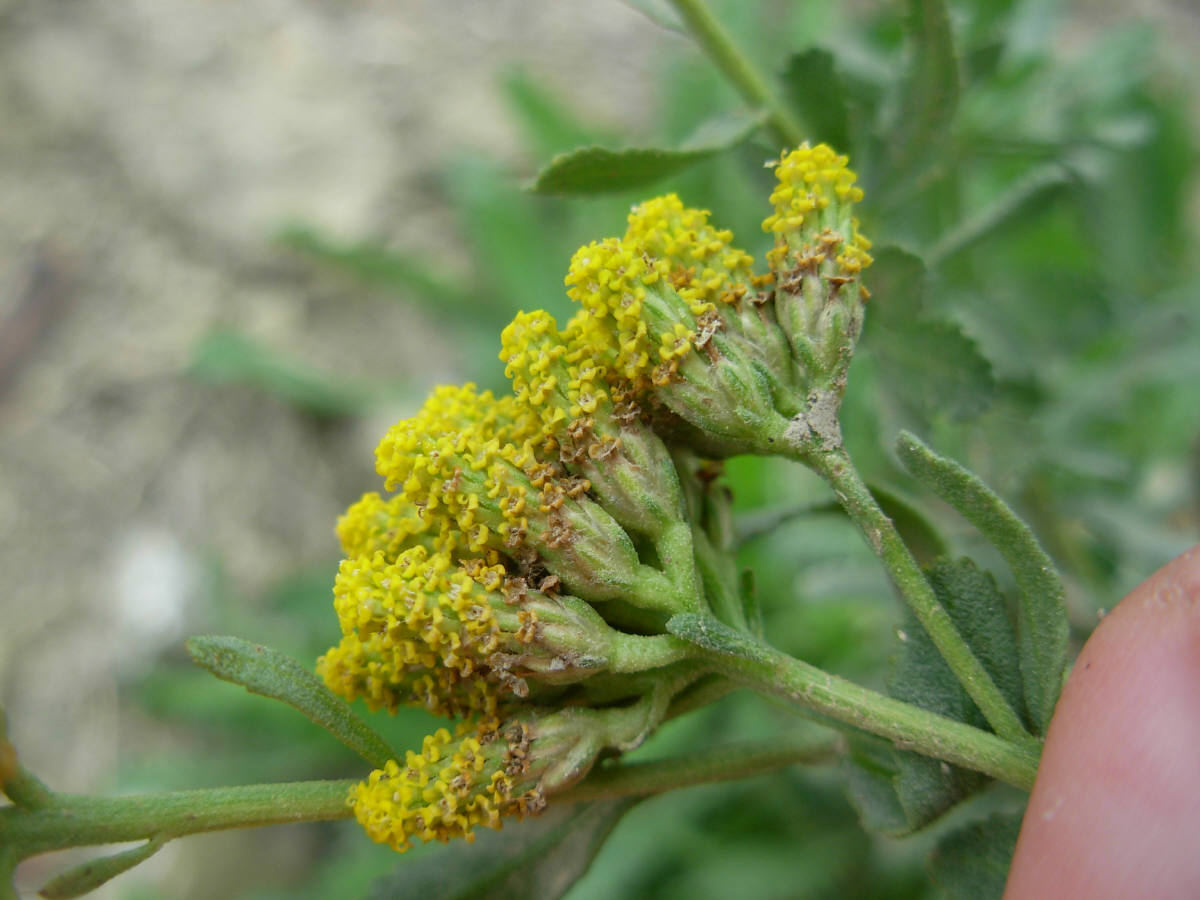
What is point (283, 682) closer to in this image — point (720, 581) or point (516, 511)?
point (516, 511)

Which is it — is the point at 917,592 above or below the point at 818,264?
below

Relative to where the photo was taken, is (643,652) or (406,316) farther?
(406,316)

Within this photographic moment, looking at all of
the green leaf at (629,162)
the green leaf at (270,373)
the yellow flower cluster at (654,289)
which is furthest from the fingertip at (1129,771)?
the green leaf at (270,373)

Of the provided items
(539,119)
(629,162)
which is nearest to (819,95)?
(629,162)

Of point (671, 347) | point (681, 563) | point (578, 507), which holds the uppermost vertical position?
point (671, 347)

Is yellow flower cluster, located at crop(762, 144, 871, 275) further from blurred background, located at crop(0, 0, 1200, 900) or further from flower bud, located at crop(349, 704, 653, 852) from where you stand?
flower bud, located at crop(349, 704, 653, 852)

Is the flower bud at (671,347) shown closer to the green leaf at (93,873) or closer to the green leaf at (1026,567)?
the green leaf at (1026,567)

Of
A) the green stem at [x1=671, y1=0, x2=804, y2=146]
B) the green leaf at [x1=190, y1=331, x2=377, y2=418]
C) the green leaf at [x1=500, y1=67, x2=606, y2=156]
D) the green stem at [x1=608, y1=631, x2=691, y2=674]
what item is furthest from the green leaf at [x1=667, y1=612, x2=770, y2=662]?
the green leaf at [x1=190, y1=331, x2=377, y2=418]

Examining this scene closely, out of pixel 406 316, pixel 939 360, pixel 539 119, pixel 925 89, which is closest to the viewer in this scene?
pixel 939 360
